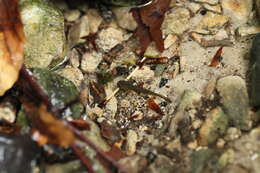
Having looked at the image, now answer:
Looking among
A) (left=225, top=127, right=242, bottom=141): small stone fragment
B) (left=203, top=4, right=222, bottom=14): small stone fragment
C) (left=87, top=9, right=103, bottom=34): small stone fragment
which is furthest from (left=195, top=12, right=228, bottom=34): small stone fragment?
(left=225, top=127, right=242, bottom=141): small stone fragment

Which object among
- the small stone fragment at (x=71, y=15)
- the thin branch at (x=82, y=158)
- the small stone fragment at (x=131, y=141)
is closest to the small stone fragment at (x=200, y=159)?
the small stone fragment at (x=131, y=141)

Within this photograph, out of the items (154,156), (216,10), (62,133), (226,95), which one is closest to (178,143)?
(154,156)

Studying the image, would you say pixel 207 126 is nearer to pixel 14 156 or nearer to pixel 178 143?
pixel 178 143

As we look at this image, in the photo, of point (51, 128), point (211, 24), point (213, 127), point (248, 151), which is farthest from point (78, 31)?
point (248, 151)

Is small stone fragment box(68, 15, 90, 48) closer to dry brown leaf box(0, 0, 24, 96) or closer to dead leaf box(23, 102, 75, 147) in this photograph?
dry brown leaf box(0, 0, 24, 96)

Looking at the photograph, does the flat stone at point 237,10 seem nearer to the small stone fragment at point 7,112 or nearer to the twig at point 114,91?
the twig at point 114,91

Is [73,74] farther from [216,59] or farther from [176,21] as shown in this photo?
[216,59]
